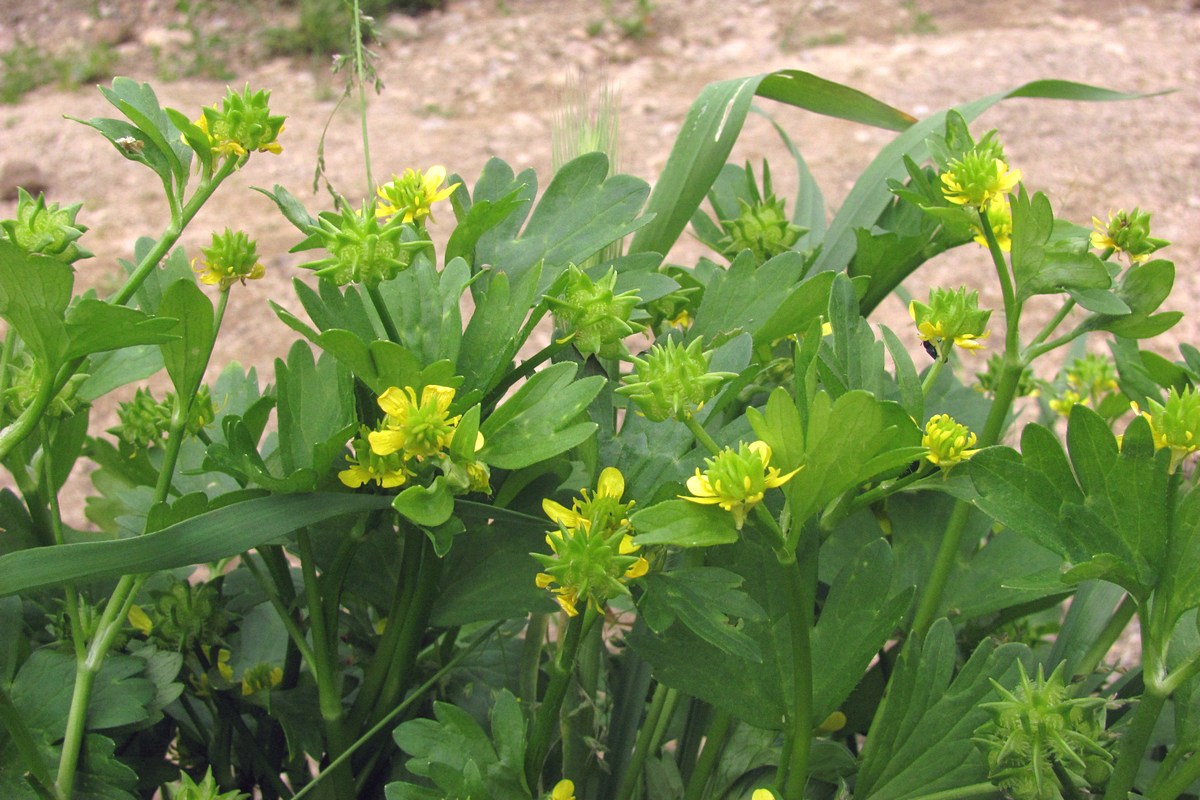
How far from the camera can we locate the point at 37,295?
42 centimetres

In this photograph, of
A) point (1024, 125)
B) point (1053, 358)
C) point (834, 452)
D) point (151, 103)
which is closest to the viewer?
point (834, 452)

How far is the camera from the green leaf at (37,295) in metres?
0.42

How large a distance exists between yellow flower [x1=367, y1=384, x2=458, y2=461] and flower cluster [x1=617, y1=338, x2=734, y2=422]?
71 mm

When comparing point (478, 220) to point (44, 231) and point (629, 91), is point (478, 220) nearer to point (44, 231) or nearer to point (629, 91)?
point (44, 231)

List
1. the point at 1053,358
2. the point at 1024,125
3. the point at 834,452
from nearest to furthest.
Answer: the point at 834,452 < the point at 1053,358 < the point at 1024,125

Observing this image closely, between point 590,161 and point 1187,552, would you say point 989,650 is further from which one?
point 590,161

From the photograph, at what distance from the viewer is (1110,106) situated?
295 cm

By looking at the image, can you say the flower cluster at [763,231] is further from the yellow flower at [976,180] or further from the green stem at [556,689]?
the green stem at [556,689]

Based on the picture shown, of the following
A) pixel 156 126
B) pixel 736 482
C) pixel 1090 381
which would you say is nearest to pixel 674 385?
pixel 736 482

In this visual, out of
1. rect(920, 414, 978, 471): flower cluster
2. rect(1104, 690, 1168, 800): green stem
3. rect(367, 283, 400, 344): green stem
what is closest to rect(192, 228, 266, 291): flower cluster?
rect(367, 283, 400, 344): green stem

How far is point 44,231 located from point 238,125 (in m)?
0.09

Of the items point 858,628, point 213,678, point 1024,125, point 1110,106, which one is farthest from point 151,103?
point 1110,106

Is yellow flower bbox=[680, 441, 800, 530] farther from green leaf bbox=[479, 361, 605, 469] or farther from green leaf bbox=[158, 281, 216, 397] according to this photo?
green leaf bbox=[158, 281, 216, 397]

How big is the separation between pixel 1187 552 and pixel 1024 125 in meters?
2.68
